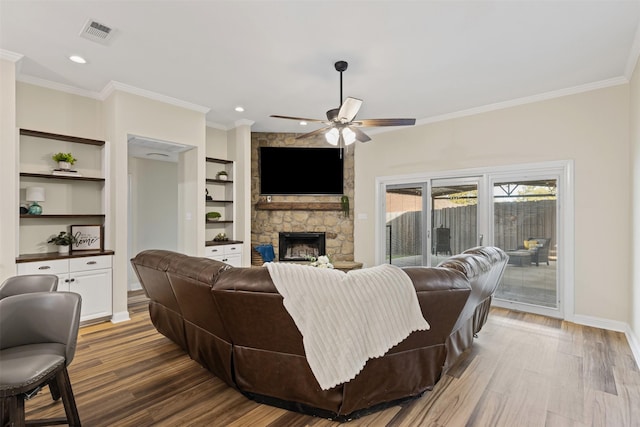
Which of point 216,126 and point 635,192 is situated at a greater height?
point 216,126

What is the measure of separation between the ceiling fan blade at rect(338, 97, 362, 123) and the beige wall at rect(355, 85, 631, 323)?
234 centimetres

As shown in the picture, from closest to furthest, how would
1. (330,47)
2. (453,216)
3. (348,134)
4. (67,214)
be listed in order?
(330,47) → (348,134) → (67,214) → (453,216)

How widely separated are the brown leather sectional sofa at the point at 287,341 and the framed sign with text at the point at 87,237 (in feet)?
7.20

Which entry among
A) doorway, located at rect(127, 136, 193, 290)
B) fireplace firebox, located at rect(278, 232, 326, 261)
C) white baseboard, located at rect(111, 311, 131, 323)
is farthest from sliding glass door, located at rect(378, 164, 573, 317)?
white baseboard, located at rect(111, 311, 131, 323)

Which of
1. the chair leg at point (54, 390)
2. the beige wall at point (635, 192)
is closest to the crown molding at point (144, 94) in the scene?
the chair leg at point (54, 390)

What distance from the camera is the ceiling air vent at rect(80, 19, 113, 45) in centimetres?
257

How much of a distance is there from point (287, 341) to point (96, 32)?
9.90 ft

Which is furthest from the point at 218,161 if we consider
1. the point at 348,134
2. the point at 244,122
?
the point at 348,134

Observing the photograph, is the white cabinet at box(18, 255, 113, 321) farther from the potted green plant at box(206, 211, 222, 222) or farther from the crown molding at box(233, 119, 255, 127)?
the crown molding at box(233, 119, 255, 127)

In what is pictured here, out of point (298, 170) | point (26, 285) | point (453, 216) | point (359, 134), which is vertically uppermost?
point (359, 134)

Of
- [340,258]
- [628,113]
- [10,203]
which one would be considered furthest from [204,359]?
[628,113]

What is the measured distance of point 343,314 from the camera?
173 cm

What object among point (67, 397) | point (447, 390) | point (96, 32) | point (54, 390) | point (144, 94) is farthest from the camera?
point (144, 94)

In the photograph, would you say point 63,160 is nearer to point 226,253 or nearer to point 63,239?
point 63,239
